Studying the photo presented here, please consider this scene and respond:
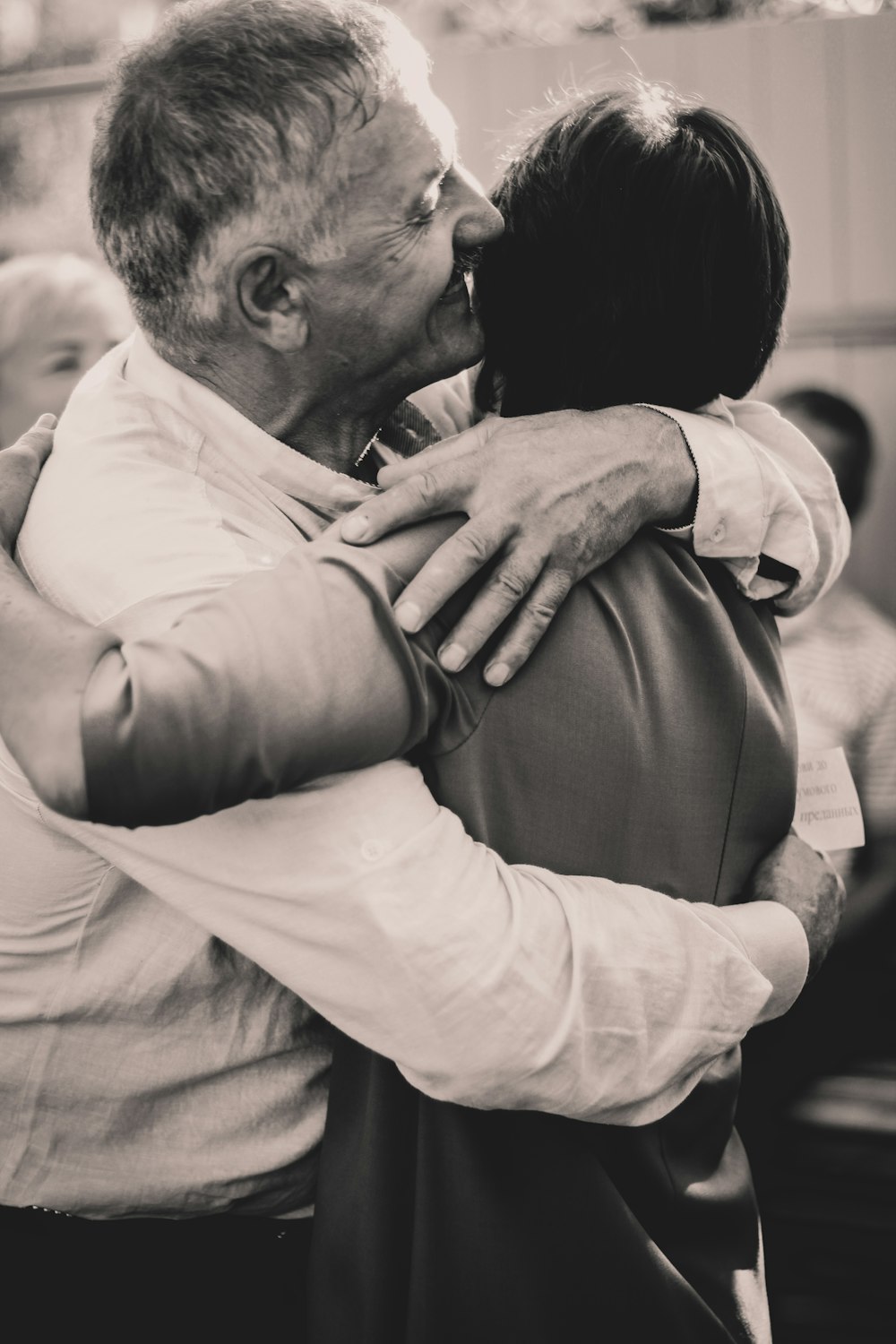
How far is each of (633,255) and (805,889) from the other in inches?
31.0

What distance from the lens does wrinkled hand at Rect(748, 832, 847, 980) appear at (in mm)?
1521

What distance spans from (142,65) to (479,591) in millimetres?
704

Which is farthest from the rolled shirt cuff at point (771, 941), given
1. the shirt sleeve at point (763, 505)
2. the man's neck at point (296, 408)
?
the man's neck at point (296, 408)

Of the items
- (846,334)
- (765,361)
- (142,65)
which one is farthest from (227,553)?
(846,334)

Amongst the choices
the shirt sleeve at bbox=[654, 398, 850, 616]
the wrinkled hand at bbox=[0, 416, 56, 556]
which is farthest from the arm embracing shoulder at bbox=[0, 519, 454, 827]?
the shirt sleeve at bbox=[654, 398, 850, 616]

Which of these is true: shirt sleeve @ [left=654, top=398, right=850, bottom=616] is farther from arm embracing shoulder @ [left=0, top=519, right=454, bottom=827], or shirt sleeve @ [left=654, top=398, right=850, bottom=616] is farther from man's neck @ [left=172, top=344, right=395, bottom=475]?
arm embracing shoulder @ [left=0, top=519, right=454, bottom=827]

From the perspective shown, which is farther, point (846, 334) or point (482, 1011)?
point (846, 334)

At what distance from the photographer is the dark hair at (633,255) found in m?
1.39

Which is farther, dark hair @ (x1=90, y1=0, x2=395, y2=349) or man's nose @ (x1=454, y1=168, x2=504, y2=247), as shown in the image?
man's nose @ (x1=454, y1=168, x2=504, y2=247)

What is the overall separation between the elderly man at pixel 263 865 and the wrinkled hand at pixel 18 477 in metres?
0.04

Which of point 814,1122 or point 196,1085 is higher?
point 196,1085

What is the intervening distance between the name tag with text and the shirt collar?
0.76 m

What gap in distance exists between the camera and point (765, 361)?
155cm

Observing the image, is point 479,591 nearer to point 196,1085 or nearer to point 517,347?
point 517,347
